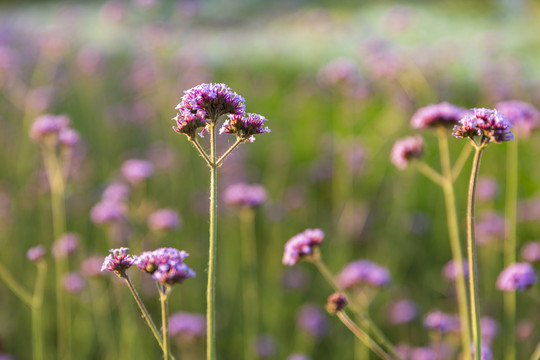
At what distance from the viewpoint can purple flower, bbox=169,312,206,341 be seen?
2.25 meters

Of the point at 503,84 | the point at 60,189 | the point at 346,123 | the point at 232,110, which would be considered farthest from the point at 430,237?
the point at 232,110

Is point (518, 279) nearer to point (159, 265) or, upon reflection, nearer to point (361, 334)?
point (361, 334)

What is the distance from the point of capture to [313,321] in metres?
2.71

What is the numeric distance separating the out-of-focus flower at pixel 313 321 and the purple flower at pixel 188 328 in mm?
574

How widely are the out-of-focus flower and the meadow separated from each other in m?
0.01

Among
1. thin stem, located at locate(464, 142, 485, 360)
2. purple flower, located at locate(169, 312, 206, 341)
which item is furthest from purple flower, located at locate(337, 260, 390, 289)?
thin stem, located at locate(464, 142, 485, 360)

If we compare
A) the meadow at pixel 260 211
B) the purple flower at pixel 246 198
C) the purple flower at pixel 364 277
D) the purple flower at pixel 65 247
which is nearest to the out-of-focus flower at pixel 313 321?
the meadow at pixel 260 211

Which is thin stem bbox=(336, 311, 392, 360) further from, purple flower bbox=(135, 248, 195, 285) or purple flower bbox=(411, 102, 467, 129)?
purple flower bbox=(411, 102, 467, 129)

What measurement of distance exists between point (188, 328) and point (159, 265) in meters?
1.30

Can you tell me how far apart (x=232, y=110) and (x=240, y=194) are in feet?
3.91

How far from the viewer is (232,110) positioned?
3.80 ft

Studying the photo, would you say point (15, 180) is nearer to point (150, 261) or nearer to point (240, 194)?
point (240, 194)

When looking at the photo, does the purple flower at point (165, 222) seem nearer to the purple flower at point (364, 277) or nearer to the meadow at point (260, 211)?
the meadow at point (260, 211)

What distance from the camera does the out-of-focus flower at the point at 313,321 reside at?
8.79 ft
